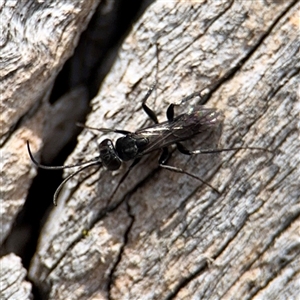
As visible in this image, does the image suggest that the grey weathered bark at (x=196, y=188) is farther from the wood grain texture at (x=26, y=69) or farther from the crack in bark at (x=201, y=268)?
the wood grain texture at (x=26, y=69)

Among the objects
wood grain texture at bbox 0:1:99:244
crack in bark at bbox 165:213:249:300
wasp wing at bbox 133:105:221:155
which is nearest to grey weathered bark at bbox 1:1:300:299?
crack in bark at bbox 165:213:249:300

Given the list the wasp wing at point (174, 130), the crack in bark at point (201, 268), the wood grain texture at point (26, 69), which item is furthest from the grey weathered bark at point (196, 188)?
the wood grain texture at point (26, 69)

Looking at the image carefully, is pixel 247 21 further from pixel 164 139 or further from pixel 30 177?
pixel 30 177

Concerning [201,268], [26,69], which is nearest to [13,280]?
[201,268]

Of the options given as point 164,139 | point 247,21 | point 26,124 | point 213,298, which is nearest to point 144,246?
point 213,298

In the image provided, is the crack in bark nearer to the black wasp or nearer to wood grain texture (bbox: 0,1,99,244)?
the black wasp

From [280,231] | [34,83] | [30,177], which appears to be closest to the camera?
[280,231]

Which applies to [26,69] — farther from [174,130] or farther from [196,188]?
[196,188]
